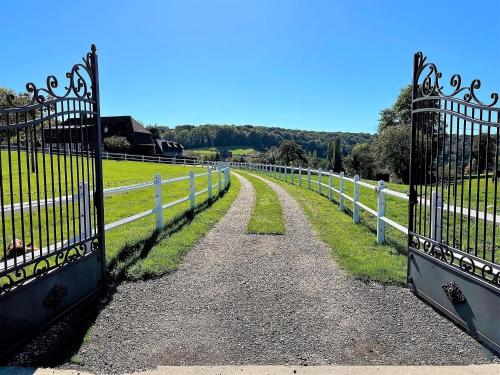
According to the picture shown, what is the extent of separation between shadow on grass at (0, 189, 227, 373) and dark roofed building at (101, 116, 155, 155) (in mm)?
59428

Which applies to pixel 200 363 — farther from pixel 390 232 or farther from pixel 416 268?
pixel 390 232

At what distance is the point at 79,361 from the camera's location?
11.0ft

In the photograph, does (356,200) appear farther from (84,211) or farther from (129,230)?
(84,211)

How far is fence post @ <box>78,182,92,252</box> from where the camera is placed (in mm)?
5098

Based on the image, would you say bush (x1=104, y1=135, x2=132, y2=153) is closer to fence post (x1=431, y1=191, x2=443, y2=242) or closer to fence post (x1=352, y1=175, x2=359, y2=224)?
fence post (x1=352, y1=175, x2=359, y2=224)

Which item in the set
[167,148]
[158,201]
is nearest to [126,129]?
[167,148]

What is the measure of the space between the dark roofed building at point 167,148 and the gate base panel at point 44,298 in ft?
241

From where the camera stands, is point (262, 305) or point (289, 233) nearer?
point (262, 305)

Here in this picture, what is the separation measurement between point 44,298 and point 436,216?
14.8 feet

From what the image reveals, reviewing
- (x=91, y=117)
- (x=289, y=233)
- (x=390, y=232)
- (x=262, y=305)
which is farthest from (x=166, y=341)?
(x=390, y=232)

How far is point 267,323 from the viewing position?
13.5 feet

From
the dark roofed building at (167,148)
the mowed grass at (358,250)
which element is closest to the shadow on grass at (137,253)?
the mowed grass at (358,250)

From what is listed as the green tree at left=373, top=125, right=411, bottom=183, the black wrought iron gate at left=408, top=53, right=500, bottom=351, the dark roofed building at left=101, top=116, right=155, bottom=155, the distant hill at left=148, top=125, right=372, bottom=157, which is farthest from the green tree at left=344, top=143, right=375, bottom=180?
the distant hill at left=148, top=125, right=372, bottom=157

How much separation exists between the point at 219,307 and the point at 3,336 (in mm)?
2082
